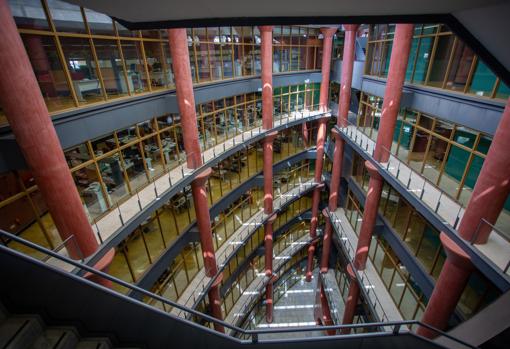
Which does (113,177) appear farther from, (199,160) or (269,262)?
(269,262)

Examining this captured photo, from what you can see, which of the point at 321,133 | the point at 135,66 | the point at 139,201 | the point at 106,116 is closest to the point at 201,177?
the point at 139,201

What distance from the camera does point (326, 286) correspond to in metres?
18.1

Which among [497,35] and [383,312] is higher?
[497,35]

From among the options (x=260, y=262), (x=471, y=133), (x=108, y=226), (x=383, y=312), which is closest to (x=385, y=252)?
(x=383, y=312)

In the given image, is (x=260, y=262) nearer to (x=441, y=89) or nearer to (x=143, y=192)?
(x=143, y=192)

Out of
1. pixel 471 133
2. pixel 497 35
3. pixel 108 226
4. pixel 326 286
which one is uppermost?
pixel 497 35

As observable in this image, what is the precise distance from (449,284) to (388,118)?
5392mm

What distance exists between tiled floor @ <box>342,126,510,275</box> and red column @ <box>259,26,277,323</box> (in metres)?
4.45

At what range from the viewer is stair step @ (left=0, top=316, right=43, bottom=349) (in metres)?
2.99

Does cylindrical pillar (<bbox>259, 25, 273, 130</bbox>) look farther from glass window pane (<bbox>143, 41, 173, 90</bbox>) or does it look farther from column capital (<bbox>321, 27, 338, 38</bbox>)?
glass window pane (<bbox>143, 41, 173, 90</bbox>)

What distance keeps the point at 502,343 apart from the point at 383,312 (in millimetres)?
5085

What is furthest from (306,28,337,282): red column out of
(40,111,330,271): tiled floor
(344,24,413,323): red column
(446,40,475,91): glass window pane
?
(446,40,475,91): glass window pane

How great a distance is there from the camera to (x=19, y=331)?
10.2ft

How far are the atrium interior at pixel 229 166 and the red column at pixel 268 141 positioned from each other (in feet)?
0.35
